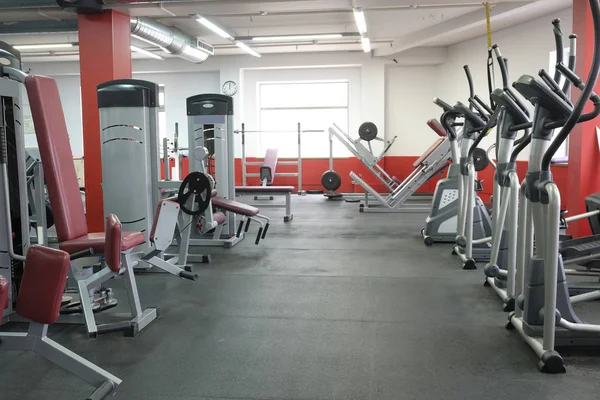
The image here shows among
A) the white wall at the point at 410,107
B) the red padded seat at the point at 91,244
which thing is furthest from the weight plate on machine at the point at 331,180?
the red padded seat at the point at 91,244

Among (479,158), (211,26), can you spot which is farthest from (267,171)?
(479,158)

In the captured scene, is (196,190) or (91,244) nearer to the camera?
(91,244)

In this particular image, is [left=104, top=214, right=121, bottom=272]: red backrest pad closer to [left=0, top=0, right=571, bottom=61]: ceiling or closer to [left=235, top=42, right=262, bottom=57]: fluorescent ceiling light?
[left=0, top=0, right=571, bottom=61]: ceiling

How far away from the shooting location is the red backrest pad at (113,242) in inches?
97.4

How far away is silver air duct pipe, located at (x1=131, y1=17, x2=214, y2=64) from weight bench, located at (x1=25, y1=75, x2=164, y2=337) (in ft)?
12.7

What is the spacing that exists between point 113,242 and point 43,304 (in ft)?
2.25

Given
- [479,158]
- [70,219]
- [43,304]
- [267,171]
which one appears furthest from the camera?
[267,171]

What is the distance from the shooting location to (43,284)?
1854 mm

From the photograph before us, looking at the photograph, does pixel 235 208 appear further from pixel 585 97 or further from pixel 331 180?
pixel 331 180

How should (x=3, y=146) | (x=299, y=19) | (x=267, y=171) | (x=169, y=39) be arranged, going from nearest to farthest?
(x=3, y=146) < (x=169, y=39) < (x=299, y=19) < (x=267, y=171)

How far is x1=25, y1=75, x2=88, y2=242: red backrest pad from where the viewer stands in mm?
2836

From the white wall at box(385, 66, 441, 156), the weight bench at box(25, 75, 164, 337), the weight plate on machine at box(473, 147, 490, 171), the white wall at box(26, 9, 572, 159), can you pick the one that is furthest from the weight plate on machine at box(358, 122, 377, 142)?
the weight bench at box(25, 75, 164, 337)

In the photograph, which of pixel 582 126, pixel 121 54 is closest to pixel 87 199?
pixel 121 54

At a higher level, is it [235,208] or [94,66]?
[94,66]
